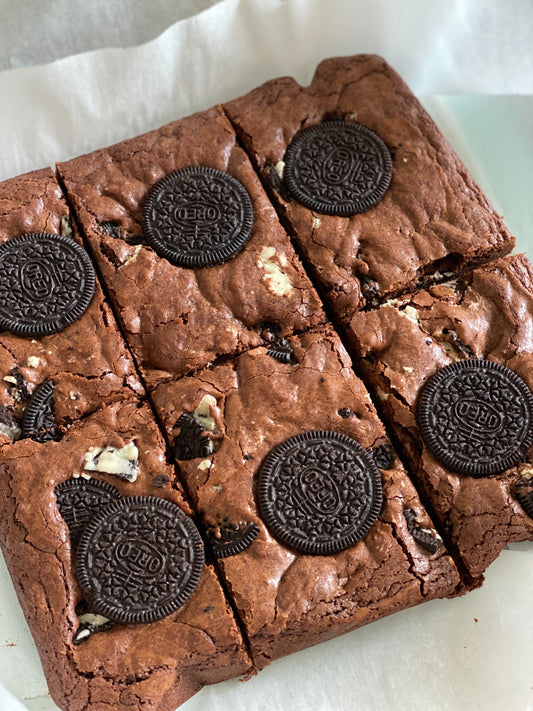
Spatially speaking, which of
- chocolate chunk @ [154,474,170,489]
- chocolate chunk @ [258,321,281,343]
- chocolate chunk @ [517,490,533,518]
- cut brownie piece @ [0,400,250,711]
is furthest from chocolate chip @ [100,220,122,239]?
chocolate chunk @ [517,490,533,518]

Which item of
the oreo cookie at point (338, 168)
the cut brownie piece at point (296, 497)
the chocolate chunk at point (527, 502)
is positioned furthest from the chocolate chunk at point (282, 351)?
the chocolate chunk at point (527, 502)

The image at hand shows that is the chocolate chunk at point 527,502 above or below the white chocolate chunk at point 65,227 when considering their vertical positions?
below

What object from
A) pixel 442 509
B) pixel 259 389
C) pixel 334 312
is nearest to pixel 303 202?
pixel 334 312

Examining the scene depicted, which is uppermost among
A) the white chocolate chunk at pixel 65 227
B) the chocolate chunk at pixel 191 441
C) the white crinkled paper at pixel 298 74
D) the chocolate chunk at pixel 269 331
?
the white crinkled paper at pixel 298 74

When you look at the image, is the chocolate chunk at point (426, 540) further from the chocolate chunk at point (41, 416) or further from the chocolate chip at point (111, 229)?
the chocolate chip at point (111, 229)

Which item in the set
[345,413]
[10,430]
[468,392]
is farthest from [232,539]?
[468,392]

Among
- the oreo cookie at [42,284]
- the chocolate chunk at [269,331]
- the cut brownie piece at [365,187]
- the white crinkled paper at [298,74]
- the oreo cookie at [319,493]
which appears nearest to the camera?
the oreo cookie at [319,493]

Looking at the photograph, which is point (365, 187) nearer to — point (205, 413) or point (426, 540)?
point (205, 413)

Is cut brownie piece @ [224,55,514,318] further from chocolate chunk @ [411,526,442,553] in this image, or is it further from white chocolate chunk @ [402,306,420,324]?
chocolate chunk @ [411,526,442,553]
